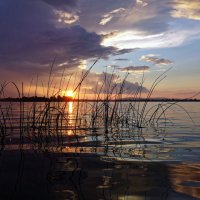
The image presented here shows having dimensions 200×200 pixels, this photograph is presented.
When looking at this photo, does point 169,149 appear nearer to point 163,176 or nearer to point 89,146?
point 89,146

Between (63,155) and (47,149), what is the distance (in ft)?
3.13

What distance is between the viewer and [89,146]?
26.5 feet

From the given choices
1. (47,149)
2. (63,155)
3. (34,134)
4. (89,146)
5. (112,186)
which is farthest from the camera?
(34,134)

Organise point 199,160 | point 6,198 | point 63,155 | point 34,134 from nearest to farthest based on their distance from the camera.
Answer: point 6,198 < point 199,160 < point 63,155 < point 34,134

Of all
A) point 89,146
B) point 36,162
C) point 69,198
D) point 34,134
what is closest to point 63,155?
point 36,162

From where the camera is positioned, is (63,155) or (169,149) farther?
(169,149)

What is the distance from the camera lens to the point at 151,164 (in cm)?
554

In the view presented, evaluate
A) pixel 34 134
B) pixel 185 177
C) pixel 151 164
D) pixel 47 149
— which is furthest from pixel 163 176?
pixel 34 134

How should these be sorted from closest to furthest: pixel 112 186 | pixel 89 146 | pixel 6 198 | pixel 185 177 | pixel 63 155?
pixel 6 198, pixel 112 186, pixel 185 177, pixel 63 155, pixel 89 146

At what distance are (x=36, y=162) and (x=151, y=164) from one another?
1949 millimetres

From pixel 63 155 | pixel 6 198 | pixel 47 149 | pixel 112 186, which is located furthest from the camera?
pixel 47 149

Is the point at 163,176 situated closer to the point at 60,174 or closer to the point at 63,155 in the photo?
the point at 60,174

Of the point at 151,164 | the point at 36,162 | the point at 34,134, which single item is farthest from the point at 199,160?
the point at 34,134

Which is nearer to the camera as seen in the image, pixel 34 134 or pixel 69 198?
pixel 69 198
